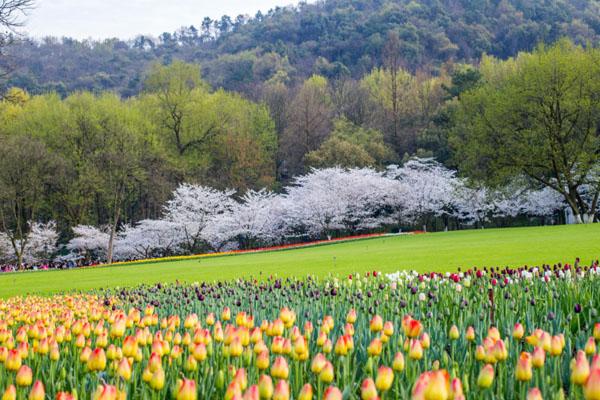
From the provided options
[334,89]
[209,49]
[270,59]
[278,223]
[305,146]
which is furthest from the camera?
[209,49]

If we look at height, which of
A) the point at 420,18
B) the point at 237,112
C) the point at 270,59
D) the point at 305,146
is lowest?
the point at 305,146

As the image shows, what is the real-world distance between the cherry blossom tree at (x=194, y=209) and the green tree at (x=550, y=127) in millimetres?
19124

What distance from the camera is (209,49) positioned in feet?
368

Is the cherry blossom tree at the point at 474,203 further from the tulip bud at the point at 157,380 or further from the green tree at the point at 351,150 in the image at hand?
the tulip bud at the point at 157,380

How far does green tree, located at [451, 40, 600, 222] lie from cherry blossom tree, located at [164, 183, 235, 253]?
19.1 metres

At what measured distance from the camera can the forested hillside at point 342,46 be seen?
78.2 metres

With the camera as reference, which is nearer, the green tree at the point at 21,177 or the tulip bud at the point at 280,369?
the tulip bud at the point at 280,369

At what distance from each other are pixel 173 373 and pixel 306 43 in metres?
98.4

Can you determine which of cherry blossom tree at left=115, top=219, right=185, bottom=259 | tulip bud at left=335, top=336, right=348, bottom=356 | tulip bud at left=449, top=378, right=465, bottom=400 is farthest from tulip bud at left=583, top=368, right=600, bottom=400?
cherry blossom tree at left=115, top=219, right=185, bottom=259

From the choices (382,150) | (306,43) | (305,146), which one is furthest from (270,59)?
(382,150)

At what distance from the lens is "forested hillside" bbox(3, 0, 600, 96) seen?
257 ft

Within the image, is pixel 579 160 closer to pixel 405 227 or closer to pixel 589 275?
pixel 405 227

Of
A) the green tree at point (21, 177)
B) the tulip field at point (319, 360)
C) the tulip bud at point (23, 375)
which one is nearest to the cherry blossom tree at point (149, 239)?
the green tree at point (21, 177)

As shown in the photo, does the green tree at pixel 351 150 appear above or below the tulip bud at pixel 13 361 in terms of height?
above
